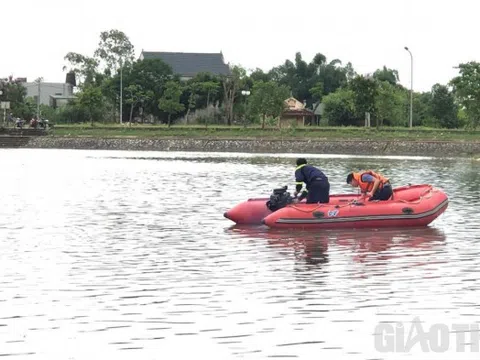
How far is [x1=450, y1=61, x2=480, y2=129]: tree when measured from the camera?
103438mm

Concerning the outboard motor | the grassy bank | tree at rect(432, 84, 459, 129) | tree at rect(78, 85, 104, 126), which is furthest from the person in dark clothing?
tree at rect(432, 84, 459, 129)

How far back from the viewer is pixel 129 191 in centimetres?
4541

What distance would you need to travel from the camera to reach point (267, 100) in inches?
4488

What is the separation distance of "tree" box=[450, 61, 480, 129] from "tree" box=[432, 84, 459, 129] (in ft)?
62.5

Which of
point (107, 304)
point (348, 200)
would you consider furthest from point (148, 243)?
point (107, 304)

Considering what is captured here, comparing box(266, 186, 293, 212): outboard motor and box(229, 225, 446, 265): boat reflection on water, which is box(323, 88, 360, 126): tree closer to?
box(266, 186, 293, 212): outboard motor

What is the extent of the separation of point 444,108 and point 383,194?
334 feet

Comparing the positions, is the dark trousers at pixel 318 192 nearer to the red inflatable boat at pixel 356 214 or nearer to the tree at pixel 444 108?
the red inflatable boat at pixel 356 214

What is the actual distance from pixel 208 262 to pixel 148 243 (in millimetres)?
4015

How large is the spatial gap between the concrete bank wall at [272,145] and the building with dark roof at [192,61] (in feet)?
189

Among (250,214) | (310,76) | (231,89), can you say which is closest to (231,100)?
(231,89)

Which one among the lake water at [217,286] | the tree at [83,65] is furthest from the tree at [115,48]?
the lake water at [217,286]

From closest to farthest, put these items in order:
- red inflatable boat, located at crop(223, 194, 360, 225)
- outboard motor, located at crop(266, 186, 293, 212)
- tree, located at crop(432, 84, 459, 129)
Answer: outboard motor, located at crop(266, 186, 293, 212) → red inflatable boat, located at crop(223, 194, 360, 225) → tree, located at crop(432, 84, 459, 129)

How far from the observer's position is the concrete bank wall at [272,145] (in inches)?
3718
